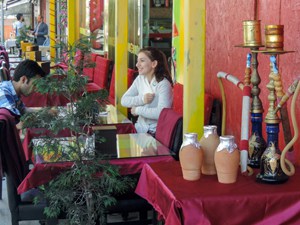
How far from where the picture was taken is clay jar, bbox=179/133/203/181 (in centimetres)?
268

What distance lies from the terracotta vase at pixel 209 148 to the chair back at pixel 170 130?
30.7 inches

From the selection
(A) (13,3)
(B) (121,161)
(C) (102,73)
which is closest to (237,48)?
(B) (121,161)

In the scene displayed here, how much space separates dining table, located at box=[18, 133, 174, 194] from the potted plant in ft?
0.32

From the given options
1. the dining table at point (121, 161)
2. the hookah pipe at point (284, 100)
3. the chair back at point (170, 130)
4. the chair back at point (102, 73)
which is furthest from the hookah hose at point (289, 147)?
the chair back at point (102, 73)

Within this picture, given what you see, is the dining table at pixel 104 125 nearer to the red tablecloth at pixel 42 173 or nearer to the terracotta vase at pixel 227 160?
the red tablecloth at pixel 42 173

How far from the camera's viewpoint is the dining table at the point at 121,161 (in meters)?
3.24

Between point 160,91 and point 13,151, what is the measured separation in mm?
1454

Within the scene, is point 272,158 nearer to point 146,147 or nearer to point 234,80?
point 234,80

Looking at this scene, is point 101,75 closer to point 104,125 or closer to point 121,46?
point 121,46

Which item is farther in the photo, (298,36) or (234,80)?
(298,36)

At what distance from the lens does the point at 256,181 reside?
2703 mm

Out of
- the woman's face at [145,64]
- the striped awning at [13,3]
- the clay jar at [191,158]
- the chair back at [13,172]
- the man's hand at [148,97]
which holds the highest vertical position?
the striped awning at [13,3]

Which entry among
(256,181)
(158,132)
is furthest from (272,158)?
(158,132)

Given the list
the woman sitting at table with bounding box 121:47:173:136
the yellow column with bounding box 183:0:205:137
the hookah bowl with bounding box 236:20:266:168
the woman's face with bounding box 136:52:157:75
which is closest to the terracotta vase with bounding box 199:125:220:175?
the hookah bowl with bounding box 236:20:266:168
